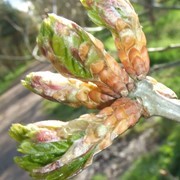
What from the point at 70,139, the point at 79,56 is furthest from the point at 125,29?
the point at 70,139

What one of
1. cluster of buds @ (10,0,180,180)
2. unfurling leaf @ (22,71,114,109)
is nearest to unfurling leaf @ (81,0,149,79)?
cluster of buds @ (10,0,180,180)

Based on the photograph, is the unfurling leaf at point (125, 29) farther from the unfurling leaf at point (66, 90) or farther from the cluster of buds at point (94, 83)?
the unfurling leaf at point (66, 90)

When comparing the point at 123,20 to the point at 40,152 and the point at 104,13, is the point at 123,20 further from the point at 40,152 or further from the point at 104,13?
the point at 40,152

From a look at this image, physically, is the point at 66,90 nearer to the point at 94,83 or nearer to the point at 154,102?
the point at 94,83

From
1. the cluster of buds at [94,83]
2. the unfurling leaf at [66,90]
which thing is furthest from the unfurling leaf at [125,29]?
the unfurling leaf at [66,90]

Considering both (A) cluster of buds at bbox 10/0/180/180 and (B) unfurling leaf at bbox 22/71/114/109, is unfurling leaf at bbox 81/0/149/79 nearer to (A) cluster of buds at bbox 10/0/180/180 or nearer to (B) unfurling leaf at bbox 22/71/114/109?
(A) cluster of buds at bbox 10/0/180/180

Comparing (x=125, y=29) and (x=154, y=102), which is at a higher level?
(x=125, y=29)
